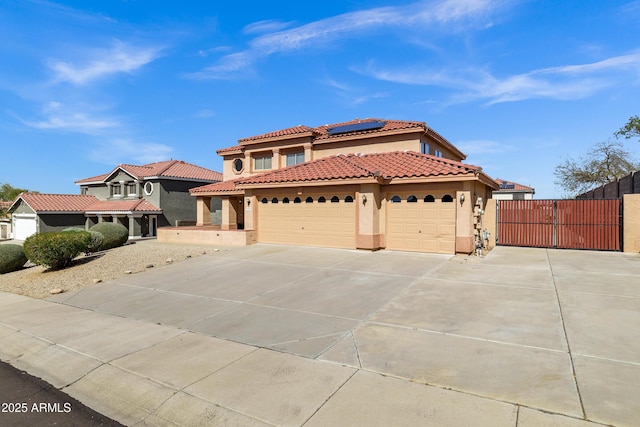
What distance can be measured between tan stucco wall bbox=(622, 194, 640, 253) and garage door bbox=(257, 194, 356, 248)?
1117 centimetres

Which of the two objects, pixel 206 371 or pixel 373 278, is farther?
pixel 373 278

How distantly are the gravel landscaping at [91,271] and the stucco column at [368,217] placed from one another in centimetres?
698

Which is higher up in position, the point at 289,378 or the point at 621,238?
the point at 621,238

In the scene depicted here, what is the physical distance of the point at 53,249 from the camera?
1354 centimetres

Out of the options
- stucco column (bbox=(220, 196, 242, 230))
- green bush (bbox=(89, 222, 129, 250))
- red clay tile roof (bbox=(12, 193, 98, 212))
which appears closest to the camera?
green bush (bbox=(89, 222, 129, 250))

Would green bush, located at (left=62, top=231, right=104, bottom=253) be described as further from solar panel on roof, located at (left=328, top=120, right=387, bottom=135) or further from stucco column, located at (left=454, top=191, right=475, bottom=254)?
stucco column, located at (left=454, top=191, right=475, bottom=254)

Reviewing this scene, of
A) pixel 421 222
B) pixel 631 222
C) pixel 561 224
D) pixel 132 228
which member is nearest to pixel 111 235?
pixel 132 228

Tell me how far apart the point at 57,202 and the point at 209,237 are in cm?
2403

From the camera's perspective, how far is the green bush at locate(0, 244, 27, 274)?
1500cm

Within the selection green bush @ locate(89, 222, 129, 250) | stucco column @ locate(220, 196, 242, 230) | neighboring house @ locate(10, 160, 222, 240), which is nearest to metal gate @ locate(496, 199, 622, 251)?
stucco column @ locate(220, 196, 242, 230)

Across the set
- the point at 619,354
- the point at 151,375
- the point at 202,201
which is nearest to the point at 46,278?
the point at 151,375

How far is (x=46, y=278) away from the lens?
502 inches

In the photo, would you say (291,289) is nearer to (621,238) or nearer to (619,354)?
(619,354)

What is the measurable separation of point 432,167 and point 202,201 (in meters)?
17.8
